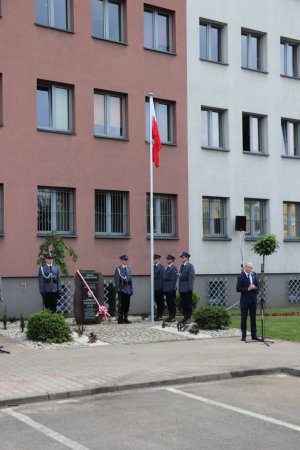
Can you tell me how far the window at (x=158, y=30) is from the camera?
24.5 metres

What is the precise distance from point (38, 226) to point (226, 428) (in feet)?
47.2

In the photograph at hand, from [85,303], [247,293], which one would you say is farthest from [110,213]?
[247,293]

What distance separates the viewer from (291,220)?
28453 millimetres

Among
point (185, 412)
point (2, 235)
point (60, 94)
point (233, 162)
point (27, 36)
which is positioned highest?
point (27, 36)

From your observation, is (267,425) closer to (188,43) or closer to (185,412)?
(185,412)

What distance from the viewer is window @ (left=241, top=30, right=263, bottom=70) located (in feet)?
90.2

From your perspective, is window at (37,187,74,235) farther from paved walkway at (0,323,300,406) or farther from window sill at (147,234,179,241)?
paved walkway at (0,323,300,406)

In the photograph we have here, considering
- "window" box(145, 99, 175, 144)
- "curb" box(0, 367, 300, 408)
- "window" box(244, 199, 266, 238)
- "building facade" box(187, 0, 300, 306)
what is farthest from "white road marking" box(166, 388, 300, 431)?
"window" box(244, 199, 266, 238)

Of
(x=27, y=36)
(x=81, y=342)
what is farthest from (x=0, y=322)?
(x=27, y=36)

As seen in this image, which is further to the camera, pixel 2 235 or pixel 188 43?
pixel 188 43

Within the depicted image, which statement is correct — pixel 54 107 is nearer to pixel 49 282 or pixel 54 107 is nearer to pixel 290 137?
pixel 49 282

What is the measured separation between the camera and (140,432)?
7.50 meters

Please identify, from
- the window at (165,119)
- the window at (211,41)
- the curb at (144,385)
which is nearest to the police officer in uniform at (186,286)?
the window at (165,119)

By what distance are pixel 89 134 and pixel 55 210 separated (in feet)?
8.73
